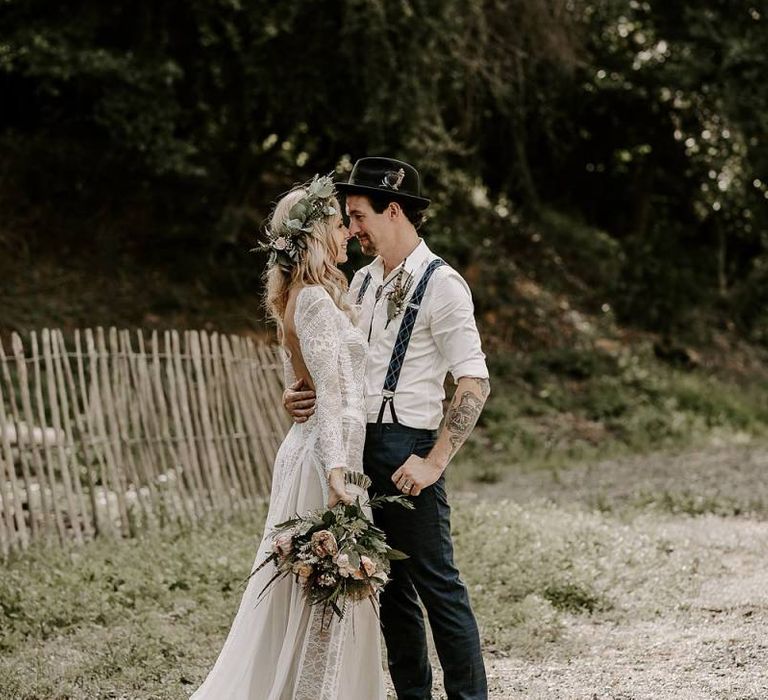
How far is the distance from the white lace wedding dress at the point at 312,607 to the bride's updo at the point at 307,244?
0.23 feet

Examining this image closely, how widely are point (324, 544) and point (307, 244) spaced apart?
43.5 inches

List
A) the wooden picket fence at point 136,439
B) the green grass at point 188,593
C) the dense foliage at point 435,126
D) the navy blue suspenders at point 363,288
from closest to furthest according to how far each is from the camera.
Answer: the navy blue suspenders at point 363,288, the green grass at point 188,593, the wooden picket fence at point 136,439, the dense foliage at point 435,126

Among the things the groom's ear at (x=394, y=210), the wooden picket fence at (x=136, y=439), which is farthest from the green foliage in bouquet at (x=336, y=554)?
the wooden picket fence at (x=136, y=439)

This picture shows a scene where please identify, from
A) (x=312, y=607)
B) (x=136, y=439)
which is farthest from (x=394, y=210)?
(x=136, y=439)

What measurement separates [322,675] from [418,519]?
673 mm

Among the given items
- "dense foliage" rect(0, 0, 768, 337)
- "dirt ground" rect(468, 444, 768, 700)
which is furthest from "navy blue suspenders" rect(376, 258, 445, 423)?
"dense foliage" rect(0, 0, 768, 337)

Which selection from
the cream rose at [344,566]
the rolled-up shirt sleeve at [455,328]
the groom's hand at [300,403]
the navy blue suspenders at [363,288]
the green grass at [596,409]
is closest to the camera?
the cream rose at [344,566]

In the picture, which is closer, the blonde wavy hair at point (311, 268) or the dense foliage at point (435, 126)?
the blonde wavy hair at point (311, 268)

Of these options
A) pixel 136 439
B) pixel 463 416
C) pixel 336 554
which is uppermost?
pixel 463 416

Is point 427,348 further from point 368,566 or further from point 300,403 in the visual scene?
point 368,566

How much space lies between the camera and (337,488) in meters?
4.03

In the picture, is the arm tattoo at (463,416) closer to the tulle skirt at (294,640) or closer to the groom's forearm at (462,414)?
the groom's forearm at (462,414)

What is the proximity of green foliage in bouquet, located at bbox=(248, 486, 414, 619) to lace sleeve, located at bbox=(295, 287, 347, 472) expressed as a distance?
206mm

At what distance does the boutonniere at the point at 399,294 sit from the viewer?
13.6ft
